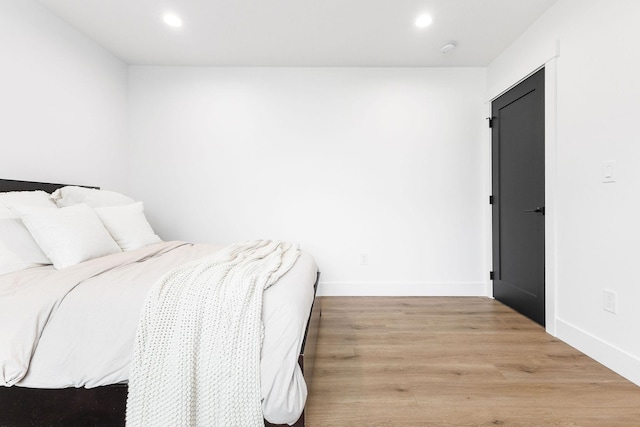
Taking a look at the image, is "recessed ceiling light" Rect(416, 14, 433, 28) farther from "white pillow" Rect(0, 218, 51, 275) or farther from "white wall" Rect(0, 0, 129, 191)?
"white pillow" Rect(0, 218, 51, 275)

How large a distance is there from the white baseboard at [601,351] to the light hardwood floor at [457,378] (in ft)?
0.16

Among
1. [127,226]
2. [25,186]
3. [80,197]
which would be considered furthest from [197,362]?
[25,186]

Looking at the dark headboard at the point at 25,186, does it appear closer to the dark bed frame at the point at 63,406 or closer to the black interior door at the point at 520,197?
the dark bed frame at the point at 63,406

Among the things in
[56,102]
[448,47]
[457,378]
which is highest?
[448,47]

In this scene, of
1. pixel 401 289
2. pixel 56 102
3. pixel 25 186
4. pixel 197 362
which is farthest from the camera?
pixel 401 289

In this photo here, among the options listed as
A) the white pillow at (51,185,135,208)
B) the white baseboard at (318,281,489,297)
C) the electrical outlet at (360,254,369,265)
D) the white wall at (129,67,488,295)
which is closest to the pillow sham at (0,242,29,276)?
the white pillow at (51,185,135,208)

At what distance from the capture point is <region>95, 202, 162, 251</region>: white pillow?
6.95 feet

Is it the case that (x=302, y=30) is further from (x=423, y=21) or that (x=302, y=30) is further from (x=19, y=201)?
(x=19, y=201)

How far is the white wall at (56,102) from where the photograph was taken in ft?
6.91

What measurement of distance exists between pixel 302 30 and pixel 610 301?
2980 mm

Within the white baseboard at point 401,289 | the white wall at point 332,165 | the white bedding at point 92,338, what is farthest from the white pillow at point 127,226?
the white baseboard at point 401,289

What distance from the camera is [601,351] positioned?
188cm

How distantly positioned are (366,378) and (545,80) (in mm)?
2574

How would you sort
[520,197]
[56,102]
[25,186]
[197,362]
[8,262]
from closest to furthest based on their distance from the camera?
1. [197,362]
2. [8,262]
3. [25,186]
4. [56,102]
5. [520,197]
